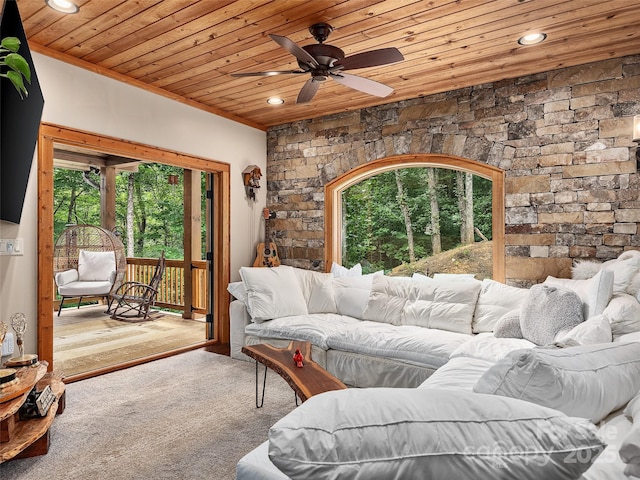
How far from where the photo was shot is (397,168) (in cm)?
463

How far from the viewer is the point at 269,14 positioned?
273cm

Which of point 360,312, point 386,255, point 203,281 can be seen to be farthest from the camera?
point 203,281

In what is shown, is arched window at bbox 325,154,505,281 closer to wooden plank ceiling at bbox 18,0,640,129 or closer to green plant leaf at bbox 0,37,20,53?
wooden plank ceiling at bbox 18,0,640,129

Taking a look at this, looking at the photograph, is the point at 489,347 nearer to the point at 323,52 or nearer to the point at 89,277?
the point at 323,52

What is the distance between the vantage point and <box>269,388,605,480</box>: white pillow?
80 cm

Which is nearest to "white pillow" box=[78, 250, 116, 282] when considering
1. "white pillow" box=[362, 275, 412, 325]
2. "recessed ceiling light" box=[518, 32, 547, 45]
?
"white pillow" box=[362, 275, 412, 325]

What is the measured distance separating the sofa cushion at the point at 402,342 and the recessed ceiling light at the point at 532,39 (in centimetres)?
225

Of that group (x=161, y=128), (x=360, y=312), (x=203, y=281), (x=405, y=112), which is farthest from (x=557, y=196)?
(x=203, y=281)

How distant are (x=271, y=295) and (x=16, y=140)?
2337mm

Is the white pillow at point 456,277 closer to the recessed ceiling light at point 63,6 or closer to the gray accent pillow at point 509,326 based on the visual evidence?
the gray accent pillow at point 509,326

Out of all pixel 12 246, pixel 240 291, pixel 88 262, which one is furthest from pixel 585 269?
pixel 88 262

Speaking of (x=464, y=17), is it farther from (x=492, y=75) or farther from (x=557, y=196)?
(x=557, y=196)

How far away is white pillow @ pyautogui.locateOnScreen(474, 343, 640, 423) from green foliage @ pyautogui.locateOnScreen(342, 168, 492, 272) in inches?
115

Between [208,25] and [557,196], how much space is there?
313cm
